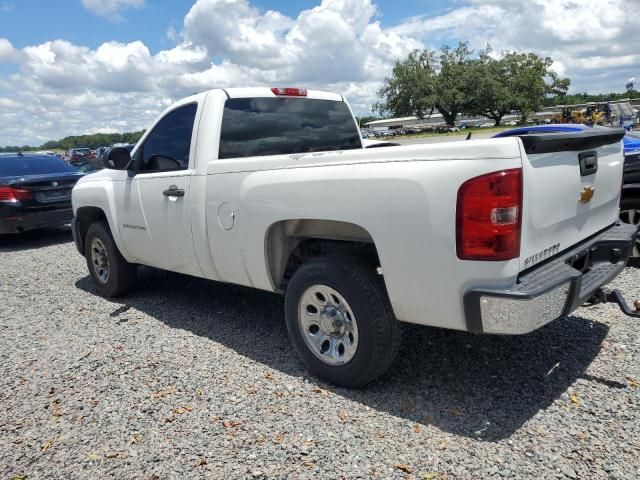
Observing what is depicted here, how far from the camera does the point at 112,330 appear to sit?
4.62 m

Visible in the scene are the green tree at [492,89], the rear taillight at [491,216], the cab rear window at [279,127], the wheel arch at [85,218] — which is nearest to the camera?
the rear taillight at [491,216]

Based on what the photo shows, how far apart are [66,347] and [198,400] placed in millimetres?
1707

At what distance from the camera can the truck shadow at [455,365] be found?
2990mm

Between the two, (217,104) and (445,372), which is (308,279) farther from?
(217,104)

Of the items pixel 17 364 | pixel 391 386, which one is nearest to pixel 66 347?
pixel 17 364

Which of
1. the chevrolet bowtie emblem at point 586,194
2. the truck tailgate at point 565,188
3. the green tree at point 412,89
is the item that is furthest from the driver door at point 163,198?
the green tree at point 412,89

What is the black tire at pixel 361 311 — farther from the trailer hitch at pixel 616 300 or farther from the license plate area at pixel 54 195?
the license plate area at pixel 54 195

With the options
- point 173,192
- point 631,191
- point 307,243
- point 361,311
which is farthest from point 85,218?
point 631,191

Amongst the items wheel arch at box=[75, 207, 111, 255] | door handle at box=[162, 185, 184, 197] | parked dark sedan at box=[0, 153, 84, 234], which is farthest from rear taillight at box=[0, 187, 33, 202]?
door handle at box=[162, 185, 184, 197]

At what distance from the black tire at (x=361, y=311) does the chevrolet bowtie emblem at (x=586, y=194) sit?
4.33ft

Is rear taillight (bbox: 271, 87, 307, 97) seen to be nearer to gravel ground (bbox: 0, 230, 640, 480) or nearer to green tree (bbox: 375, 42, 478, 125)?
gravel ground (bbox: 0, 230, 640, 480)

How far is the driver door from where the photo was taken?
4113mm

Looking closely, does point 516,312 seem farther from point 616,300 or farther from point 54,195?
point 54,195

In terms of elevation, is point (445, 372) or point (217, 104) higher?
point (217, 104)
